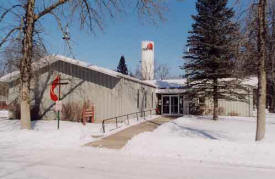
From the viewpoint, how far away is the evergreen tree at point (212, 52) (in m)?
18.5

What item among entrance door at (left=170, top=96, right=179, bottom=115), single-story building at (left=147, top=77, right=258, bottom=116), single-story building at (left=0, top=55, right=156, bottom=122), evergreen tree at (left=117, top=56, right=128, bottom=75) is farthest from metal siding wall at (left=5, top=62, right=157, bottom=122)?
evergreen tree at (left=117, top=56, right=128, bottom=75)

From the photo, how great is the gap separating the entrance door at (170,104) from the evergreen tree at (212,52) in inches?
238

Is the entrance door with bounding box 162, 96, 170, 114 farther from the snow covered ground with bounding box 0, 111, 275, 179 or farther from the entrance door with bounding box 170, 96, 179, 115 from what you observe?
the snow covered ground with bounding box 0, 111, 275, 179

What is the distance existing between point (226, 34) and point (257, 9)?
9862 mm

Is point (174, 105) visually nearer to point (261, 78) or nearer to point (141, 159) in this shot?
point (261, 78)

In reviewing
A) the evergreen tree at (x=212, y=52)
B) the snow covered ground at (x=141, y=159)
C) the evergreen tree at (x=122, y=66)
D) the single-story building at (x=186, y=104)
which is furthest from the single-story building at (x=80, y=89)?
the evergreen tree at (x=122, y=66)

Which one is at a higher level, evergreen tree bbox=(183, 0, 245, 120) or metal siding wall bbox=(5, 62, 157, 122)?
evergreen tree bbox=(183, 0, 245, 120)

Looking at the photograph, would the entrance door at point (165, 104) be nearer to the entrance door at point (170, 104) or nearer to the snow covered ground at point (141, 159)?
the entrance door at point (170, 104)

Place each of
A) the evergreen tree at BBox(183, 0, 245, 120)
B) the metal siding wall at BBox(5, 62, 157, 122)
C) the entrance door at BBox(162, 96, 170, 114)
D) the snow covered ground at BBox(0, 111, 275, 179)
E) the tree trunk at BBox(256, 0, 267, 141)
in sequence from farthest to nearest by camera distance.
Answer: the entrance door at BBox(162, 96, 170, 114)
the evergreen tree at BBox(183, 0, 245, 120)
the metal siding wall at BBox(5, 62, 157, 122)
the tree trunk at BBox(256, 0, 267, 141)
the snow covered ground at BBox(0, 111, 275, 179)

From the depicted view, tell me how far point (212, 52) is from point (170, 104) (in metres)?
8.86

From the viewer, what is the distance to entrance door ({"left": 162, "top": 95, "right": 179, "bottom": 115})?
25.7 meters

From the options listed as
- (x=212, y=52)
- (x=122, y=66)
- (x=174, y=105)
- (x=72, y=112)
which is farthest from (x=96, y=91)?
(x=122, y=66)

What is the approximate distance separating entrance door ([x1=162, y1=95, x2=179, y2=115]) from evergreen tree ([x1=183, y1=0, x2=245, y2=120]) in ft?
19.8

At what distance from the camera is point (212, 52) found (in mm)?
19031
